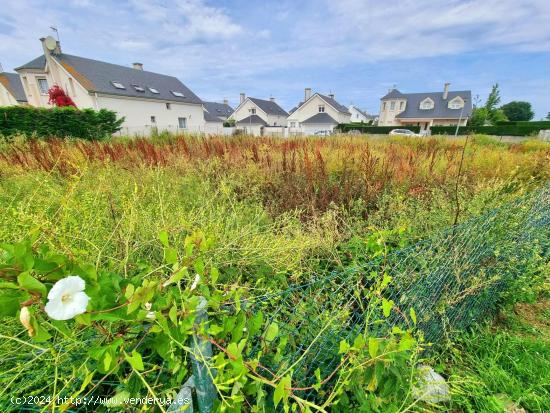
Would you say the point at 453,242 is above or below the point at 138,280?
below

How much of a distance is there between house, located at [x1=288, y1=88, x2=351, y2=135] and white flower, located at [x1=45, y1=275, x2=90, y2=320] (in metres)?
36.2

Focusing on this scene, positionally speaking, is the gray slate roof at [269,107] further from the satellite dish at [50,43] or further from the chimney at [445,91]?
the satellite dish at [50,43]

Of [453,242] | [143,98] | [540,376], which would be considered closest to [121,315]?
[453,242]

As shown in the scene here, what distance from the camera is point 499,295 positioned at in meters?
2.14

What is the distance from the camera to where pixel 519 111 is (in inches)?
2255

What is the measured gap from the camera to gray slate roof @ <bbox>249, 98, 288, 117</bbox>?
41.0 m

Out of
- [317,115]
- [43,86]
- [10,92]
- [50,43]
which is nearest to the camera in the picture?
[50,43]

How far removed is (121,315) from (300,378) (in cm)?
87

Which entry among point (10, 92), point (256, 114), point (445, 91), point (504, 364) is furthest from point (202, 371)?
point (445, 91)

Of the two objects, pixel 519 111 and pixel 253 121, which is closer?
pixel 253 121

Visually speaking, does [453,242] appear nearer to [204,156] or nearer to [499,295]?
[499,295]

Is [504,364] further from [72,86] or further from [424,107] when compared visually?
[424,107]

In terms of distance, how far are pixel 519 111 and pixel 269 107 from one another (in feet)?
195

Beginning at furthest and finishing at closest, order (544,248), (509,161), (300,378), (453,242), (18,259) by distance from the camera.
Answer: (509,161) < (544,248) < (453,242) < (300,378) < (18,259)
